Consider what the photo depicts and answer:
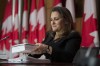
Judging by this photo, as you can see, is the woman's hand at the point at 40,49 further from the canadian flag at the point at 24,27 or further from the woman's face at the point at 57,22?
the canadian flag at the point at 24,27

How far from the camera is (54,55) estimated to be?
1903mm

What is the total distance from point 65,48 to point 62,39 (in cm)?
10

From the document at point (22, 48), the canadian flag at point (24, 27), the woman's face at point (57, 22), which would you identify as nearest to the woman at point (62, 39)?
the woman's face at point (57, 22)

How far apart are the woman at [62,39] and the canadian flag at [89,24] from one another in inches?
33.9

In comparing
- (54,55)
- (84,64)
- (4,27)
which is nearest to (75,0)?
(4,27)

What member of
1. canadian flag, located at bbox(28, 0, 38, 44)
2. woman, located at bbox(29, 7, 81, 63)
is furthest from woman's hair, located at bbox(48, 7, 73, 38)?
canadian flag, located at bbox(28, 0, 38, 44)

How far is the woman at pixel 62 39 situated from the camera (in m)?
1.95

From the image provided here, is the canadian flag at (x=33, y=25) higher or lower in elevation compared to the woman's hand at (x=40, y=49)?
higher

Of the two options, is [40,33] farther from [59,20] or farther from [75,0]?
[59,20]

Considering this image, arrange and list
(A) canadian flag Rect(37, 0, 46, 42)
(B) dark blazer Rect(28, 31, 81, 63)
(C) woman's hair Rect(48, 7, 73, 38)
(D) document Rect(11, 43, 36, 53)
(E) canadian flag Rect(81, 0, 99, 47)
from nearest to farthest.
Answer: (D) document Rect(11, 43, 36, 53) → (B) dark blazer Rect(28, 31, 81, 63) → (C) woman's hair Rect(48, 7, 73, 38) → (E) canadian flag Rect(81, 0, 99, 47) → (A) canadian flag Rect(37, 0, 46, 42)

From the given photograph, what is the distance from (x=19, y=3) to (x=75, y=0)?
1.23m

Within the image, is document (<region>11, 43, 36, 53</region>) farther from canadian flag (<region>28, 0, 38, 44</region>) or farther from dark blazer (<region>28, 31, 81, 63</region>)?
canadian flag (<region>28, 0, 38, 44</region>)

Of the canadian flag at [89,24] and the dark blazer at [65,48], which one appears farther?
the canadian flag at [89,24]

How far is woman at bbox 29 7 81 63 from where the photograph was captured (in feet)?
6.40
